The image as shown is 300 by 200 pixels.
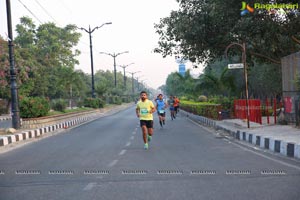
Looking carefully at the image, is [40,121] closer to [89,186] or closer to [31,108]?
[31,108]

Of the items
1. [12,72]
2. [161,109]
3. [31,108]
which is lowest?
[161,109]

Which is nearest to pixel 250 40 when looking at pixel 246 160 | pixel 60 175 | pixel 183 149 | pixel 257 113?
pixel 257 113

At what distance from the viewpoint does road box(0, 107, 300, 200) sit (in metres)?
6.29

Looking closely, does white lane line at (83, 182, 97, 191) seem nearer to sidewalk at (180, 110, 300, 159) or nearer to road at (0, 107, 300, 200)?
road at (0, 107, 300, 200)

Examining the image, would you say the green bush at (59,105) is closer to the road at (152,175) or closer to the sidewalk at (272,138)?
the sidewalk at (272,138)

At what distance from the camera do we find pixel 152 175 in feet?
26.0

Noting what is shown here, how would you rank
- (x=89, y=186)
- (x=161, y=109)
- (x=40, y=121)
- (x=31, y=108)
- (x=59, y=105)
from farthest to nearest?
1. (x=59, y=105)
2. (x=31, y=108)
3. (x=40, y=121)
4. (x=161, y=109)
5. (x=89, y=186)

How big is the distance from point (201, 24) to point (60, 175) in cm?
1542

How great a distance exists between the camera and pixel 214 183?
6984 millimetres

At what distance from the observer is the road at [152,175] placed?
629 cm

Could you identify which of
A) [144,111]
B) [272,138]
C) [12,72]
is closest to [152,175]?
[144,111]

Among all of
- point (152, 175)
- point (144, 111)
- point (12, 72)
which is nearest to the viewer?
point (152, 175)

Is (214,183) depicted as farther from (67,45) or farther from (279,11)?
(67,45)

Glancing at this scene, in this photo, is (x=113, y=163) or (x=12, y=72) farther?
(x=12, y=72)
